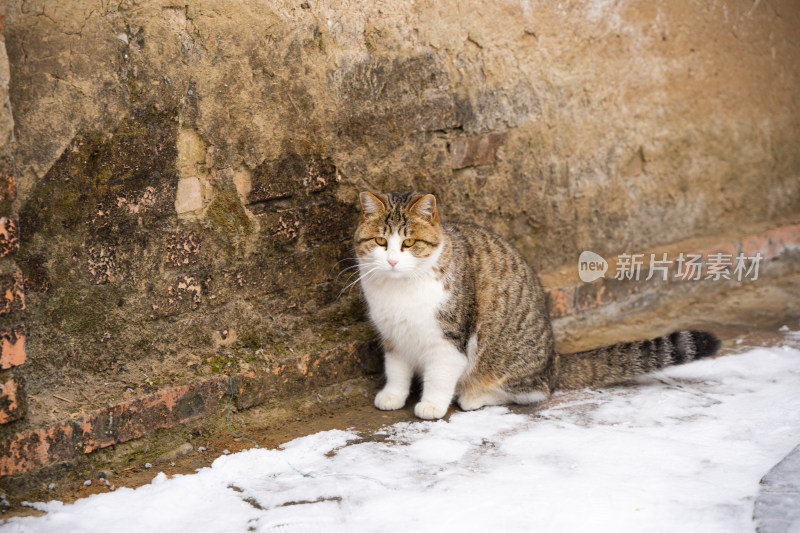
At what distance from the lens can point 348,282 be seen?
11.8 feet

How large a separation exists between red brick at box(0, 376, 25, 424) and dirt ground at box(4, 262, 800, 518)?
0.98ft

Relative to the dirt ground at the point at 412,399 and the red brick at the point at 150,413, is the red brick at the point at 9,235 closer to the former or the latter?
the red brick at the point at 150,413

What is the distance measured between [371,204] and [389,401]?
87cm

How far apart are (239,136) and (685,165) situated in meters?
2.87

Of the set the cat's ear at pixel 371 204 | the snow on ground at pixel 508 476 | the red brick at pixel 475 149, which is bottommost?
the snow on ground at pixel 508 476

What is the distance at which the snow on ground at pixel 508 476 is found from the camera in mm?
2408

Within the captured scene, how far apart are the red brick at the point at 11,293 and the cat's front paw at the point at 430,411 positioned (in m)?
1.57

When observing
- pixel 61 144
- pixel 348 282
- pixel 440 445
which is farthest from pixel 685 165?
pixel 61 144

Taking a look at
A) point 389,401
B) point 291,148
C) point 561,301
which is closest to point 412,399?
point 389,401

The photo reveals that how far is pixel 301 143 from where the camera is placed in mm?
3252

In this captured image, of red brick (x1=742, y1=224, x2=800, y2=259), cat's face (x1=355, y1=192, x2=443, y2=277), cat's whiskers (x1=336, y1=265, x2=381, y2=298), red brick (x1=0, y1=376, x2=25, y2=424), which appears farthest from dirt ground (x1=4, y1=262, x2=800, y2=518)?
cat's face (x1=355, y1=192, x2=443, y2=277)

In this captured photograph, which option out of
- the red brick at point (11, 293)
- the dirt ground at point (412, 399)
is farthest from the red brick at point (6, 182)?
the dirt ground at point (412, 399)

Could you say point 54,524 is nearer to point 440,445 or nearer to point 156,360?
point 156,360

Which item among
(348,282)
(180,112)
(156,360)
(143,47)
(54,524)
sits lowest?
(54,524)
